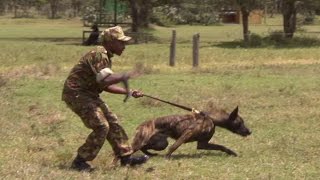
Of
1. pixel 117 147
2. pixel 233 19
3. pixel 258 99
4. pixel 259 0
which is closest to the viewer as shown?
pixel 117 147

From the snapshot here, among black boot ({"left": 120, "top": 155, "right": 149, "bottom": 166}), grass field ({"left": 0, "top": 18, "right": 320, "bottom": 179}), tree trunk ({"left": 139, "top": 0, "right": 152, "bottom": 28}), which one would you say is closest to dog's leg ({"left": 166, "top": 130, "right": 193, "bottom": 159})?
grass field ({"left": 0, "top": 18, "right": 320, "bottom": 179})

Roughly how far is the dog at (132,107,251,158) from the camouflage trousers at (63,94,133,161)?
0.63m

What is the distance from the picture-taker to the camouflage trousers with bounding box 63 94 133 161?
729 centimetres

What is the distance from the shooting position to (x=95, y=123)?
286 inches

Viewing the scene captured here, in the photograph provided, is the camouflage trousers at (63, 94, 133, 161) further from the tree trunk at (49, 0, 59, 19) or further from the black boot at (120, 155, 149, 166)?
the tree trunk at (49, 0, 59, 19)

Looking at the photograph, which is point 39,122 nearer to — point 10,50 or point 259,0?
point 10,50

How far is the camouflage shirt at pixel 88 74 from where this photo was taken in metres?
7.06

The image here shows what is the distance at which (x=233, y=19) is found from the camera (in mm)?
74688

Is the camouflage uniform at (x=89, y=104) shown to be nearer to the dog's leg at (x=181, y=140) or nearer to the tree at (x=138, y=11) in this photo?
the dog's leg at (x=181, y=140)

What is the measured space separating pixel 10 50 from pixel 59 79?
12.4 m

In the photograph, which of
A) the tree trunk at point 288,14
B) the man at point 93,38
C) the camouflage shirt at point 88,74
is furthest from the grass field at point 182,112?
the tree trunk at point 288,14

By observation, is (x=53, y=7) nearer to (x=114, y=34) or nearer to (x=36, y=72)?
(x=36, y=72)

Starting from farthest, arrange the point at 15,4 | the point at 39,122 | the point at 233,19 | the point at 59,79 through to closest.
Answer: the point at 15,4 → the point at 233,19 → the point at 59,79 → the point at 39,122

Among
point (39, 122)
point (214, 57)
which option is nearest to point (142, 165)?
point (39, 122)
